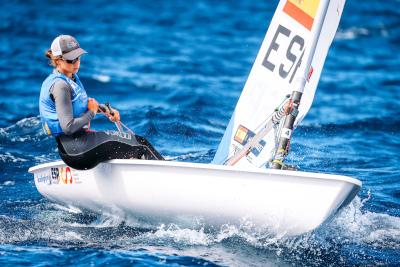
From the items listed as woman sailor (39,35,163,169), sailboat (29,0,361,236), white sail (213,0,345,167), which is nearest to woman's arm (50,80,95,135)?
→ woman sailor (39,35,163,169)

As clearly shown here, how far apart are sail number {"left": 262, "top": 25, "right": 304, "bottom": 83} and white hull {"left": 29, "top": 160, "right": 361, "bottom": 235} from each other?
151cm

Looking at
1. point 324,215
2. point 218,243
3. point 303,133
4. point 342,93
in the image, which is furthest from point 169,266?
point 342,93

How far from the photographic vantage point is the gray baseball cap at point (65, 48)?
571cm

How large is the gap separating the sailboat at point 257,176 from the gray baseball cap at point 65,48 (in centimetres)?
86

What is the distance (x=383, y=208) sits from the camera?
6859 mm

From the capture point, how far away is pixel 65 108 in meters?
5.63

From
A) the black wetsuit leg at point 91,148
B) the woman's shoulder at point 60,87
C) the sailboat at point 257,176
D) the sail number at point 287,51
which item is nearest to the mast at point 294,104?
the sailboat at point 257,176

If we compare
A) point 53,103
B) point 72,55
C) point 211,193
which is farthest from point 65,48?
point 211,193

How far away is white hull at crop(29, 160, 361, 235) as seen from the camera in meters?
5.27

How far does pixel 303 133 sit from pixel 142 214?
4352 mm

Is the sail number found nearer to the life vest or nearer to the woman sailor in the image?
the woman sailor

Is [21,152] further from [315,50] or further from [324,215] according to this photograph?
[324,215]

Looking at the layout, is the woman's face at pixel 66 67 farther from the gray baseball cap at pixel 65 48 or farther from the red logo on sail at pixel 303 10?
the red logo on sail at pixel 303 10

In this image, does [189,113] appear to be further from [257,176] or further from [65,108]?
[257,176]
